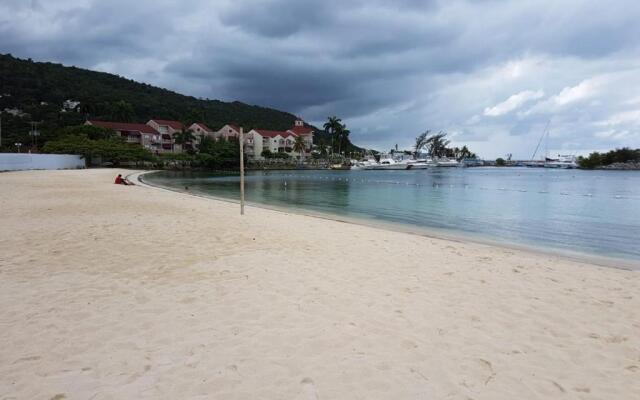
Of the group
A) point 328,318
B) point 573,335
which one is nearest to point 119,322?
point 328,318

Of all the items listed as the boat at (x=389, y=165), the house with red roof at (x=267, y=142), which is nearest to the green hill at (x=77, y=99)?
the house with red roof at (x=267, y=142)

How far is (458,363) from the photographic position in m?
3.71

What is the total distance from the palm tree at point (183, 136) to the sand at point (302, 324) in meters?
94.1

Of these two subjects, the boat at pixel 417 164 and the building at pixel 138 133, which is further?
the boat at pixel 417 164

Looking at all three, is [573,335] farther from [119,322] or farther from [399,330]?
[119,322]

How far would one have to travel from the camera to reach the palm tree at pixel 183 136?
9675 cm

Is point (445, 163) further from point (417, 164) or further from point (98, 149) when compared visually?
point (98, 149)

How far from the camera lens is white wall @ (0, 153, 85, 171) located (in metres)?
42.7

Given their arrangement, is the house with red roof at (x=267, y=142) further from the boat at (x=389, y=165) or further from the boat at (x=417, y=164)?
the boat at (x=417, y=164)

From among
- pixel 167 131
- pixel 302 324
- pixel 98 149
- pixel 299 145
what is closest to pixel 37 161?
pixel 98 149

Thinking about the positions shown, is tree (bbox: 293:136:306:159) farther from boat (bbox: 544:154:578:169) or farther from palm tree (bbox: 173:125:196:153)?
boat (bbox: 544:154:578:169)

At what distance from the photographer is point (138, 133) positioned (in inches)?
3543

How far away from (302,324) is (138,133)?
97040 millimetres

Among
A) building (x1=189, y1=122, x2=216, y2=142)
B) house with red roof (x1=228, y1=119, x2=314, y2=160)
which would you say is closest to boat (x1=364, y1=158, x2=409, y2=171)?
house with red roof (x1=228, y1=119, x2=314, y2=160)
